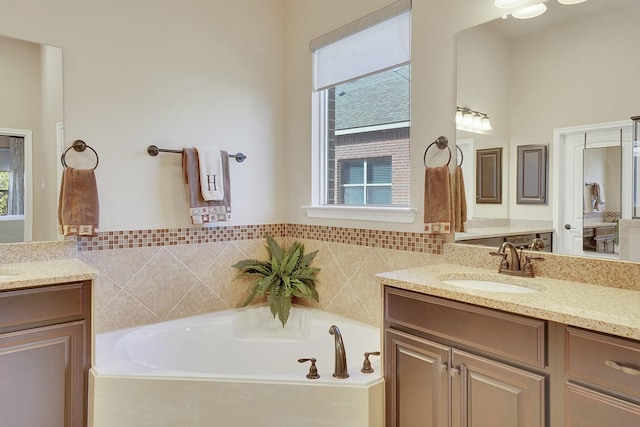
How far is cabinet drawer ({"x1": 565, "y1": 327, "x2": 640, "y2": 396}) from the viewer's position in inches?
43.9

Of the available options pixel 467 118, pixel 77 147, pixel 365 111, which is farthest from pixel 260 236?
pixel 467 118

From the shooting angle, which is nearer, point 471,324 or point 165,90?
point 471,324

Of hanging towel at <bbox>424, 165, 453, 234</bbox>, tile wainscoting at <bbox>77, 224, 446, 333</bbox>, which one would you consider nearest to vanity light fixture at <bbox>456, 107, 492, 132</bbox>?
hanging towel at <bbox>424, 165, 453, 234</bbox>

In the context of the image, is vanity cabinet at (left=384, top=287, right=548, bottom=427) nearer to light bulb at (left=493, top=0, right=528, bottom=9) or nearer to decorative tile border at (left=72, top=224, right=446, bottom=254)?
decorative tile border at (left=72, top=224, right=446, bottom=254)

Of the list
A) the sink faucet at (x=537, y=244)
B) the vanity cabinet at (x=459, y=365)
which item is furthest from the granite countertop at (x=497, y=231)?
the vanity cabinet at (x=459, y=365)

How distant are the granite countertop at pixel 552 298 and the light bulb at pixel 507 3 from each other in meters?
1.24

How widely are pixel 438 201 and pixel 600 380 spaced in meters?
1.08

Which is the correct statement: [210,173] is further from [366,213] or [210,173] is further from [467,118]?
[467,118]

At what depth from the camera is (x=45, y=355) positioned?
5.63 ft

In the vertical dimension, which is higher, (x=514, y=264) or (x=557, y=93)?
(x=557, y=93)

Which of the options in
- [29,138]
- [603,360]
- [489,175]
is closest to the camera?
[603,360]

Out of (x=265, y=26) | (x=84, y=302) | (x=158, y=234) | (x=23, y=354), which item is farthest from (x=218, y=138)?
(x=23, y=354)

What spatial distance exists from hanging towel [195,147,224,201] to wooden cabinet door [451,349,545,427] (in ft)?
5.67

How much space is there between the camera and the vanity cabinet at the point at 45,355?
5.39 ft
